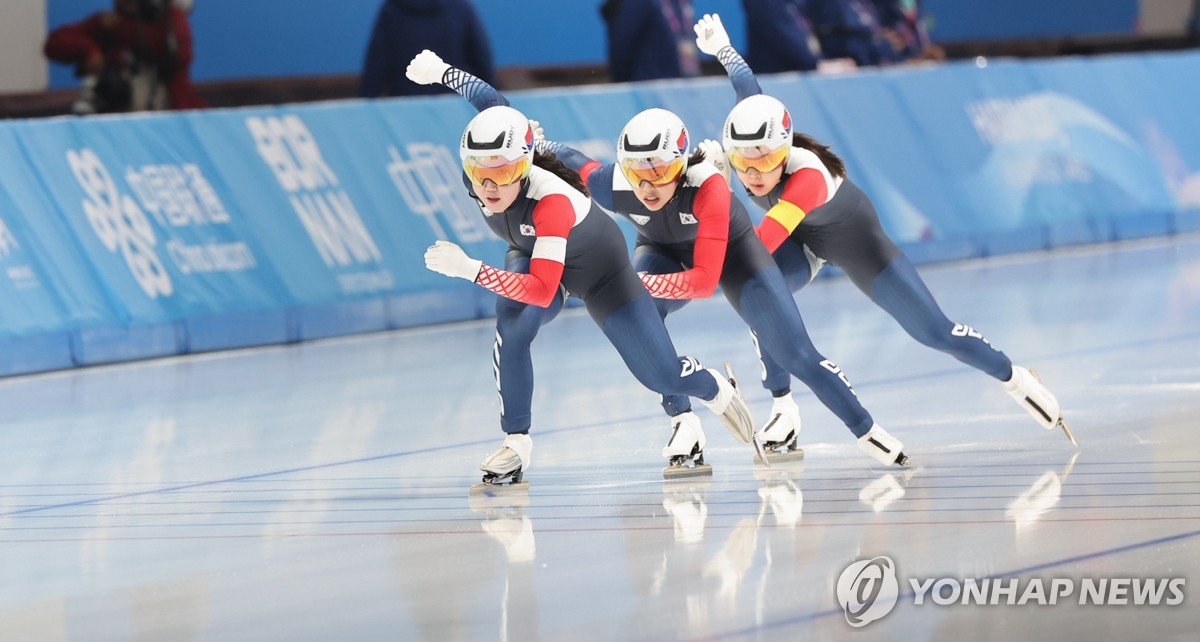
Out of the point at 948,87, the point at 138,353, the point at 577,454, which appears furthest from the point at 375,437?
the point at 948,87

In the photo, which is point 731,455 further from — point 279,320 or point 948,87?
point 948,87

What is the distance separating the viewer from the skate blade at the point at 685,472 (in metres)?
7.25

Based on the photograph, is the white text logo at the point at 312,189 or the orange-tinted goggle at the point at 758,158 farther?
the white text logo at the point at 312,189

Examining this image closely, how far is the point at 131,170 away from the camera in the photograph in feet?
37.6

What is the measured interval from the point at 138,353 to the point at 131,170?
1151 mm

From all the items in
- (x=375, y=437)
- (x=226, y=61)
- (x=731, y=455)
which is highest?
(x=731, y=455)

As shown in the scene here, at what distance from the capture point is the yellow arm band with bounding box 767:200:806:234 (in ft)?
24.7

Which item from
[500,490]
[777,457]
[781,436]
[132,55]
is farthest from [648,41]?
[500,490]

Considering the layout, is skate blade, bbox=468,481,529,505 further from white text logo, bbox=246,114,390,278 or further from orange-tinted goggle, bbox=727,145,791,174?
white text logo, bbox=246,114,390,278

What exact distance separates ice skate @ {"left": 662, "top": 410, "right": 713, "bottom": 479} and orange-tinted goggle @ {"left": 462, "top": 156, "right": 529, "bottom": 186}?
125 cm

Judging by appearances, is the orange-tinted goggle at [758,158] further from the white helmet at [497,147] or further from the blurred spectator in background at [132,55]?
the blurred spectator in background at [132,55]

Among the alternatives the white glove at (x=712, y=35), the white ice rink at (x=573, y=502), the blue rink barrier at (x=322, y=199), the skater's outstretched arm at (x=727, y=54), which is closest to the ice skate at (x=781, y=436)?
the white ice rink at (x=573, y=502)

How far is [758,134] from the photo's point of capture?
7379mm

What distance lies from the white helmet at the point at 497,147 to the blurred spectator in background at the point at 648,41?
293 inches
